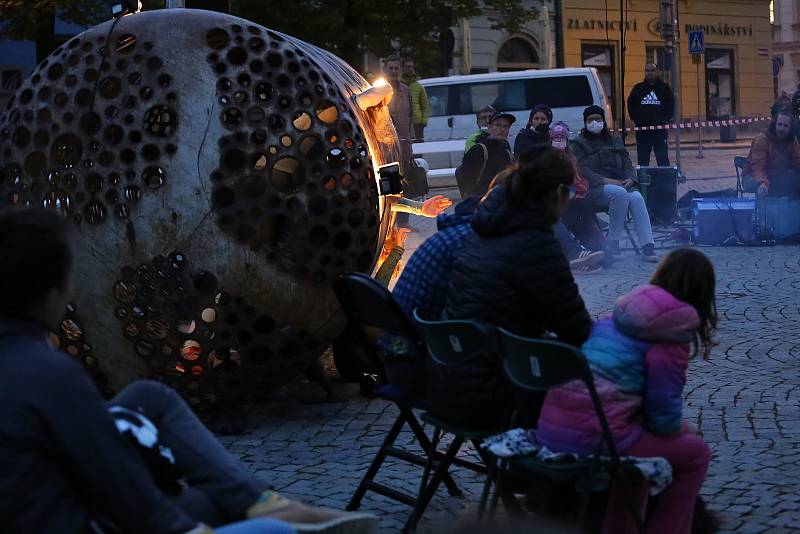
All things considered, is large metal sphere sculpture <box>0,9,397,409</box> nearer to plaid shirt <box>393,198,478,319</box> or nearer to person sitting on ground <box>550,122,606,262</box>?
plaid shirt <box>393,198,478,319</box>

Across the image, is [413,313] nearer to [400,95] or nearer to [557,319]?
[557,319]

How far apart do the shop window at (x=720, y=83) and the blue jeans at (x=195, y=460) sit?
44.4 meters

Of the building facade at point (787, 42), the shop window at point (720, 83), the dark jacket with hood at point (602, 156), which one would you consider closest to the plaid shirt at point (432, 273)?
the dark jacket with hood at point (602, 156)

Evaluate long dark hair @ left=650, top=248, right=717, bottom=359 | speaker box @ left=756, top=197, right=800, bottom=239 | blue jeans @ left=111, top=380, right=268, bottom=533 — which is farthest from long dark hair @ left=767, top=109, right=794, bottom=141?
blue jeans @ left=111, top=380, right=268, bottom=533

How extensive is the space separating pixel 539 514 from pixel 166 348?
262 cm

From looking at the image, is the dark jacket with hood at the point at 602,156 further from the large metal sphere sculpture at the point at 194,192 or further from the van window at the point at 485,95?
the van window at the point at 485,95

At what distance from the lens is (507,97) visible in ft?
87.6

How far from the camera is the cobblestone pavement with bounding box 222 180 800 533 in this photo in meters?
5.75

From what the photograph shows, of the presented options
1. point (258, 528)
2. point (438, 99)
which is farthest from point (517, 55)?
point (258, 528)

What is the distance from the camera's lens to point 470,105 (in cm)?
2675

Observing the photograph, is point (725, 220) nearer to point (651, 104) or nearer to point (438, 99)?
point (651, 104)

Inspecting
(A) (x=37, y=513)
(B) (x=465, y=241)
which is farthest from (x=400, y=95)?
(A) (x=37, y=513)

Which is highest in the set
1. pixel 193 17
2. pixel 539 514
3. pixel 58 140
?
pixel 193 17

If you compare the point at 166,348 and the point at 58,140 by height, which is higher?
the point at 58,140
